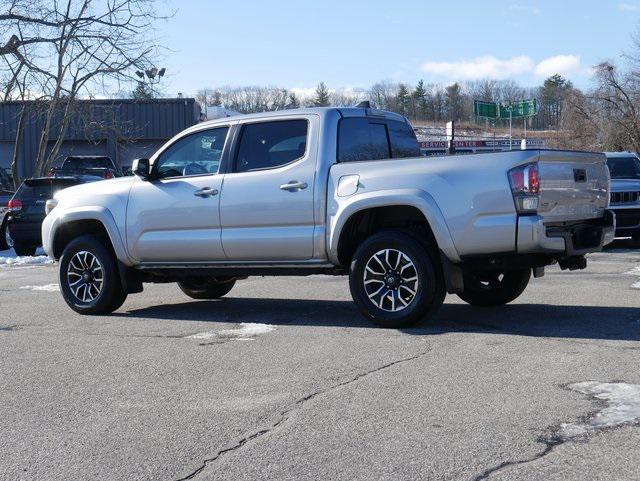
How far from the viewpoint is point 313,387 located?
226 inches

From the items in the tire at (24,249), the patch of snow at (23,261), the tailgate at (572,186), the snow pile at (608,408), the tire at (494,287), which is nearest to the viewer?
the snow pile at (608,408)

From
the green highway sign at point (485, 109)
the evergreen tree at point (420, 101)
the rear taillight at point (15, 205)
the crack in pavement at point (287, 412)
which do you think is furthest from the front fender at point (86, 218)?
the evergreen tree at point (420, 101)

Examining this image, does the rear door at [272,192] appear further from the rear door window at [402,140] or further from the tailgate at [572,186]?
the tailgate at [572,186]

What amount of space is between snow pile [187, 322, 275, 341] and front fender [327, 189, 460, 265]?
0.97 m

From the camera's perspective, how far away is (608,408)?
5.00m

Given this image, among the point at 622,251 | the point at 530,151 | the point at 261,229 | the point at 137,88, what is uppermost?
the point at 137,88

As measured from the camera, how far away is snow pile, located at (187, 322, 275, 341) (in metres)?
7.75

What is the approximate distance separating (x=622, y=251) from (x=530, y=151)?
9.54m

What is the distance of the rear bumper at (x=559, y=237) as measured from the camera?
7.10m

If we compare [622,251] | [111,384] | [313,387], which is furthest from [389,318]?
[622,251]

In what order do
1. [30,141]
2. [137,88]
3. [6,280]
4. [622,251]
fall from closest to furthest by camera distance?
1. [6,280]
2. [622,251]
3. [137,88]
4. [30,141]

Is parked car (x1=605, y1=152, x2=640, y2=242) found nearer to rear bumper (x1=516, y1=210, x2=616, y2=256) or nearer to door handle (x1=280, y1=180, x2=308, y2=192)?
rear bumper (x1=516, y1=210, x2=616, y2=256)

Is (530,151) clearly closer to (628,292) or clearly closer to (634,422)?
(634,422)

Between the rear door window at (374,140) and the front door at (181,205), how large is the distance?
124cm
